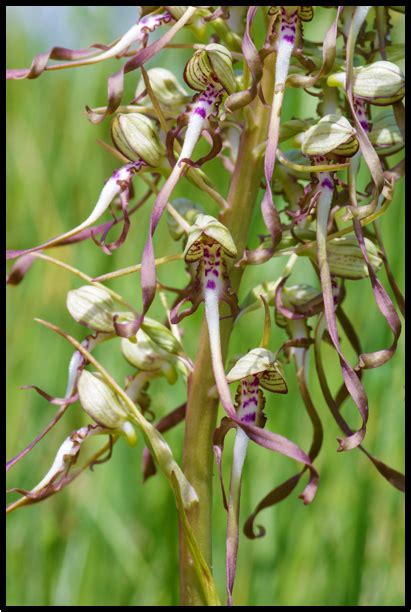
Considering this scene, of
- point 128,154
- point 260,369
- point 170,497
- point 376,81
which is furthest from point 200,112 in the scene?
point 170,497

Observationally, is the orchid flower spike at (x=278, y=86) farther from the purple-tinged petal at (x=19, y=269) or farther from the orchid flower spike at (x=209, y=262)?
the purple-tinged petal at (x=19, y=269)

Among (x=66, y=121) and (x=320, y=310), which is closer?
(x=320, y=310)

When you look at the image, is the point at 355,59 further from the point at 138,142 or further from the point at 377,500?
the point at 377,500

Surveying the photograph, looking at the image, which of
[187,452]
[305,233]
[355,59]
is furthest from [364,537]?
[355,59]

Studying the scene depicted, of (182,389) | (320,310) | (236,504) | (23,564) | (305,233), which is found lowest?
(23,564)

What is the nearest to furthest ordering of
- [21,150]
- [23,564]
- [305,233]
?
[305,233], [23,564], [21,150]

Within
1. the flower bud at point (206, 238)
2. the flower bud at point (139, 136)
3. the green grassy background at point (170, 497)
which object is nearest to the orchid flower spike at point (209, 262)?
the flower bud at point (206, 238)

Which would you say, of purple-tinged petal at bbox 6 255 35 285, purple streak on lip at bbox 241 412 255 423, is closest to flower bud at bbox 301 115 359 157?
purple streak on lip at bbox 241 412 255 423

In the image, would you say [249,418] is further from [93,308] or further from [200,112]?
[200,112]
